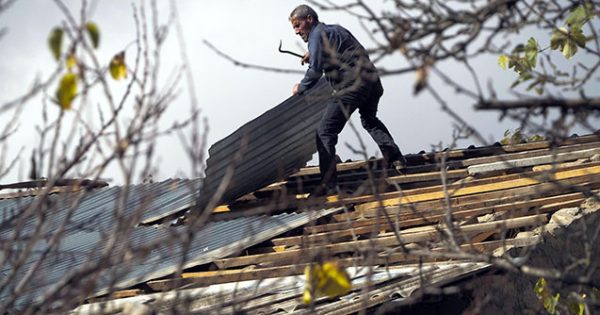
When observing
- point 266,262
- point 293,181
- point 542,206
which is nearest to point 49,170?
point 266,262

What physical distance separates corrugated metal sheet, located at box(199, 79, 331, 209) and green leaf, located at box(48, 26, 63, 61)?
529 centimetres

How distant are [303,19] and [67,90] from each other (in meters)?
5.91

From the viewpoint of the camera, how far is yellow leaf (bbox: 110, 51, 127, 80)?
13.6 feet

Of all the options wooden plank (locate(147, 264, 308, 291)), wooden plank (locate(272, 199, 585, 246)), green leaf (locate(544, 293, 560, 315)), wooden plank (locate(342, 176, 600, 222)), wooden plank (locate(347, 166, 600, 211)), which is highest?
wooden plank (locate(347, 166, 600, 211))

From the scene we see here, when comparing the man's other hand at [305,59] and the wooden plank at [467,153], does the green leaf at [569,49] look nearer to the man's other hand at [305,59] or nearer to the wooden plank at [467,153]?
the man's other hand at [305,59]

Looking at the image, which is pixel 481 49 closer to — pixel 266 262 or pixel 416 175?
pixel 266 262

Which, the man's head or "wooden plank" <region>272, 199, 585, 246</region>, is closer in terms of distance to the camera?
"wooden plank" <region>272, 199, 585, 246</region>

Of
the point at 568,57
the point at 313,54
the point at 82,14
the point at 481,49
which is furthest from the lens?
the point at 313,54

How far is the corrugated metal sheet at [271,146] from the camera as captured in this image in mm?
9203

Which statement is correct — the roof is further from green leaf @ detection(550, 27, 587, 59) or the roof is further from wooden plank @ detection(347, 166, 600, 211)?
green leaf @ detection(550, 27, 587, 59)

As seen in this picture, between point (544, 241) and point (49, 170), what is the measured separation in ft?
12.5

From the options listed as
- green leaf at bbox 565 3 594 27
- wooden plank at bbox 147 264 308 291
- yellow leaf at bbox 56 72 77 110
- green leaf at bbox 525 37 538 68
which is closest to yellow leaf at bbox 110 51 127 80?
yellow leaf at bbox 56 72 77 110

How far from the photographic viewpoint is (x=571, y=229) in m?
7.43

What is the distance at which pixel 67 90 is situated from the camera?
3.74 meters
